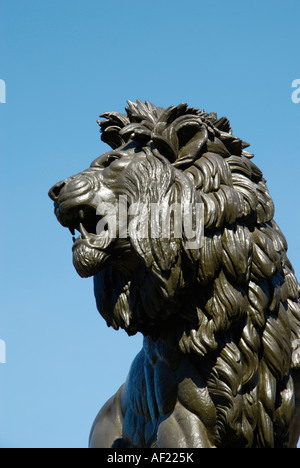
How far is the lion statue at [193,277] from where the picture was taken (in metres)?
5.46

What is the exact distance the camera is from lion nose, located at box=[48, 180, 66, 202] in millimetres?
5547

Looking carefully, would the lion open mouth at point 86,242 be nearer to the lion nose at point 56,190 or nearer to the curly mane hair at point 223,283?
the lion nose at point 56,190

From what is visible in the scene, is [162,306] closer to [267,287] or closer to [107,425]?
[267,287]

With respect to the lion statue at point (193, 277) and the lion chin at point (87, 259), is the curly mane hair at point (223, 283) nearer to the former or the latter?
the lion statue at point (193, 277)

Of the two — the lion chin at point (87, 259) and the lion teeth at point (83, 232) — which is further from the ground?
the lion teeth at point (83, 232)

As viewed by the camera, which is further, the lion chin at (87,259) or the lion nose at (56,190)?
the lion nose at (56,190)

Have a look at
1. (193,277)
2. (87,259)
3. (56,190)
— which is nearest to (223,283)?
(193,277)

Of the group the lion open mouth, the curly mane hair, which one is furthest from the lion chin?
the curly mane hair

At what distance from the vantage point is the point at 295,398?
234 inches

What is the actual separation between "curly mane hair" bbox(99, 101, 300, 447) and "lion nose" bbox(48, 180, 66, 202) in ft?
1.34

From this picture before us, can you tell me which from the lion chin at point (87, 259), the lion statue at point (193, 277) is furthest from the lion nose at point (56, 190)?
the lion chin at point (87, 259)

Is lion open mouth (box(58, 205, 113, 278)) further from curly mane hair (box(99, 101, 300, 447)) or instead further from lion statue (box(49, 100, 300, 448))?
curly mane hair (box(99, 101, 300, 447))

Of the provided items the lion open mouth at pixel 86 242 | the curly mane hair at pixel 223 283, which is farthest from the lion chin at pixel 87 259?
the curly mane hair at pixel 223 283
